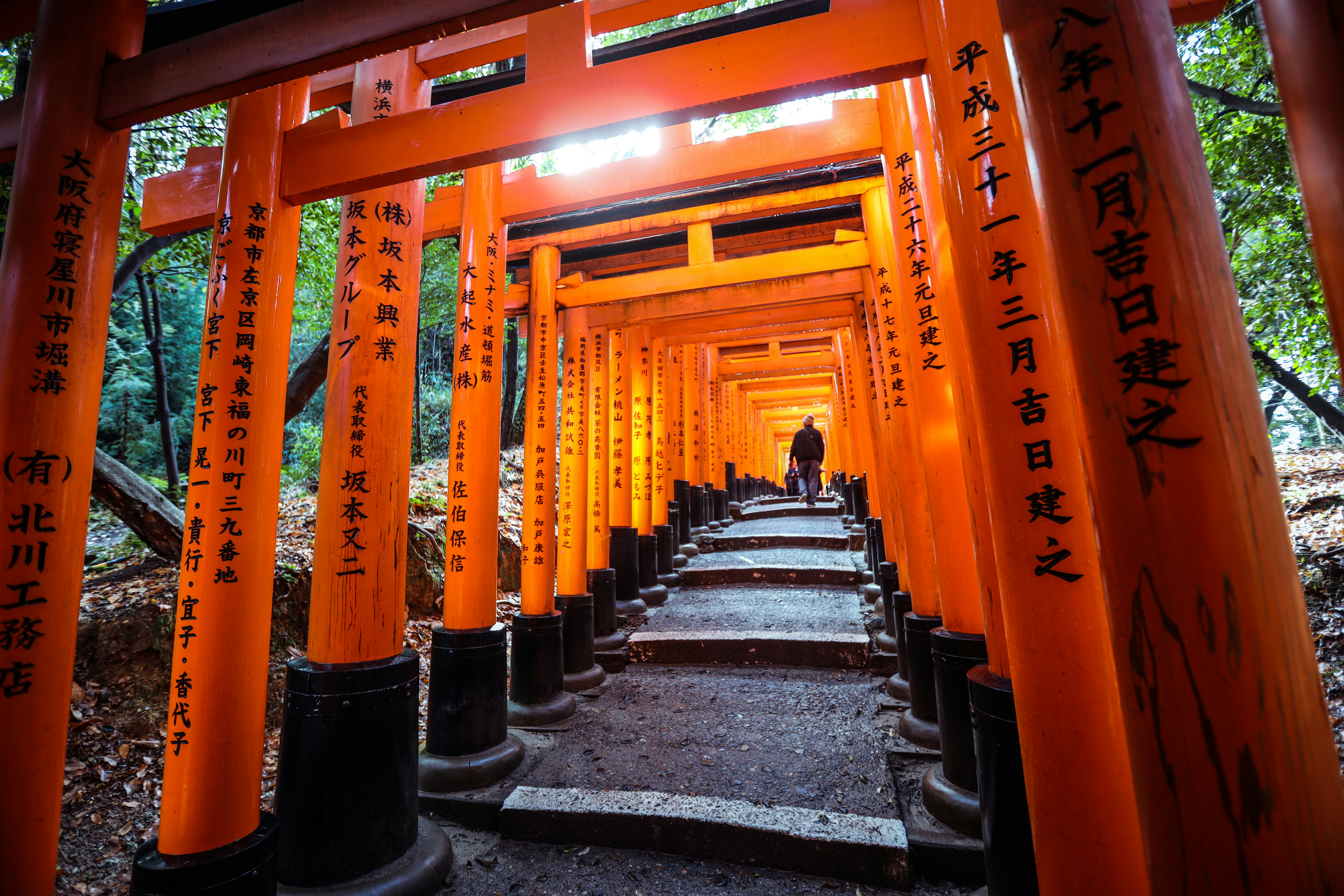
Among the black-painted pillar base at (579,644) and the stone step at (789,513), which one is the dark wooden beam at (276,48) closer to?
the black-painted pillar base at (579,644)

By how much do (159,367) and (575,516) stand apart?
23.6 feet

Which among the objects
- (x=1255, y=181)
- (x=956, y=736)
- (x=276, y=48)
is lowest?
(x=956, y=736)

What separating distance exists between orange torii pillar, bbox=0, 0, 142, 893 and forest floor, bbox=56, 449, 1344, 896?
88 cm

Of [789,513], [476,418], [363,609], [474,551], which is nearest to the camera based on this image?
[363,609]

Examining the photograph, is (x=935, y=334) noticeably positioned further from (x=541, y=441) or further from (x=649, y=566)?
(x=649, y=566)

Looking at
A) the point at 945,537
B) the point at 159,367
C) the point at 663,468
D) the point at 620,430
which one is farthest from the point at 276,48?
the point at 159,367

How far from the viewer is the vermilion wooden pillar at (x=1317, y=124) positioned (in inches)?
33.2

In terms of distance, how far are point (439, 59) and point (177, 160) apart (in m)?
5.08

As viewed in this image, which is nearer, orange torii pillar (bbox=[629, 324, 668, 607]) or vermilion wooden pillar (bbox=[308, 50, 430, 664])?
vermilion wooden pillar (bbox=[308, 50, 430, 664])

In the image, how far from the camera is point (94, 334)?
2270 millimetres

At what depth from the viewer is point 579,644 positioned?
5363mm

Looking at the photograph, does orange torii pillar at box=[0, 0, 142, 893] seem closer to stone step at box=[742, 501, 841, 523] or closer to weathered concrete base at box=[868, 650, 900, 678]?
weathered concrete base at box=[868, 650, 900, 678]

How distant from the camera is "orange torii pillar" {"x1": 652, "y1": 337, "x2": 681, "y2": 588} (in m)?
8.61

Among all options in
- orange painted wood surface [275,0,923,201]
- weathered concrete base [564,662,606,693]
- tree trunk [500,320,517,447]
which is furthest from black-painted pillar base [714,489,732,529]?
orange painted wood surface [275,0,923,201]
